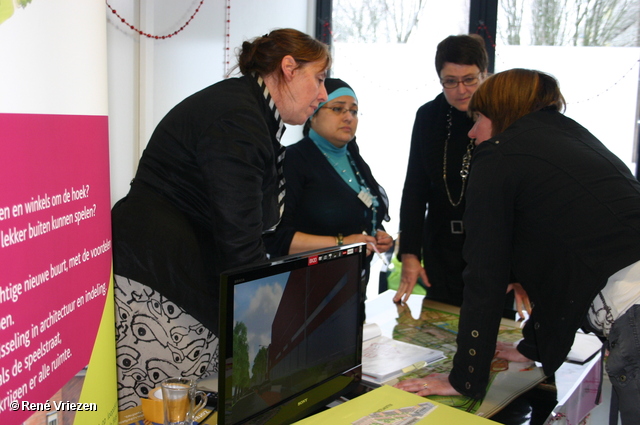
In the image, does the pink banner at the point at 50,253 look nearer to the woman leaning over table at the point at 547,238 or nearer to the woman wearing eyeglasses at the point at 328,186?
the woman leaning over table at the point at 547,238

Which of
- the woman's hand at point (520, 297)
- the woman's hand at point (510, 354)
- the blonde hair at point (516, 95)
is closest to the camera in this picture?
the blonde hair at point (516, 95)

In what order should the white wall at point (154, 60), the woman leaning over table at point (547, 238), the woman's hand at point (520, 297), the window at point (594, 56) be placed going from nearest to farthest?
the woman leaning over table at point (547, 238) → the woman's hand at point (520, 297) → the white wall at point (154, 60) → the window at point (594, 56)

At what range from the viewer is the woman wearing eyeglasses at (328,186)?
2342mm

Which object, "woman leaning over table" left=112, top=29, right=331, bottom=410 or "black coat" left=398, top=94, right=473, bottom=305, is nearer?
"woman leaning over table" left=112, top=29, right=331, bottom=410

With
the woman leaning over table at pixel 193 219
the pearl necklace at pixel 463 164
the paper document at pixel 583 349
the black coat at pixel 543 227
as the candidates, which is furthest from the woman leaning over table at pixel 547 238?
the pearl necklace at pixel 463 164

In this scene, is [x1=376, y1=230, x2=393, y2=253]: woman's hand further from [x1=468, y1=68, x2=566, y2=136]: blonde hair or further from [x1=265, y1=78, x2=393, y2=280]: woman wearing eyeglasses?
[x1=468, y1=68, x2=566, y2=136]: blonde hair

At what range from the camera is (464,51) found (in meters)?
2.41

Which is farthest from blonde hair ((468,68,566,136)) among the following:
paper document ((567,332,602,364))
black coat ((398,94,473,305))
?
black coat ((398,94,473,305))

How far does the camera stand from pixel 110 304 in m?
1.30

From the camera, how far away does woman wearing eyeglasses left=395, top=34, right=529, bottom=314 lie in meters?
2.44

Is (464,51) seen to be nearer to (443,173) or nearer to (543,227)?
(443,173)

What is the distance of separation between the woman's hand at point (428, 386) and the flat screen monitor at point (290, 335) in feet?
0.46

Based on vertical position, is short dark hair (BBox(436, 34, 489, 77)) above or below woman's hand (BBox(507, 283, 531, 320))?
above

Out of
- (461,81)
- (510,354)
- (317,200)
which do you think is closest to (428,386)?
(510,354)
